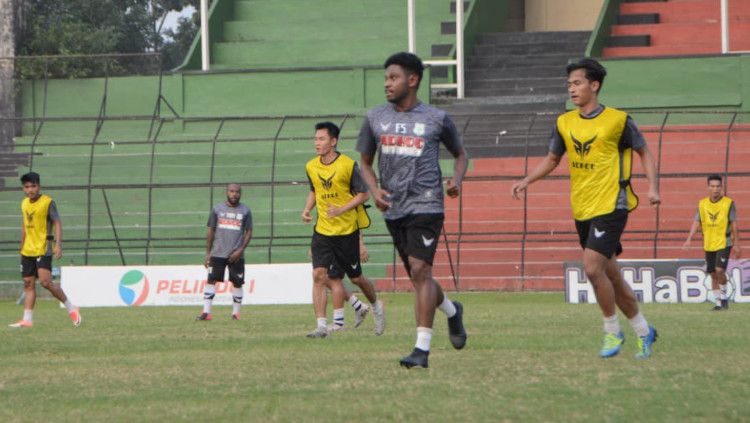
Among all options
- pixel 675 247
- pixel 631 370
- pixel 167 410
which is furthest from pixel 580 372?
pixel 675 247

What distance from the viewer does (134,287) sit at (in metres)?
30.4

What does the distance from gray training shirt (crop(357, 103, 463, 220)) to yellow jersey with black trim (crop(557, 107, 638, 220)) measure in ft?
3.59

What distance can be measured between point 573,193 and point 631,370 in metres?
1.99

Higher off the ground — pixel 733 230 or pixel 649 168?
pixel 649 168

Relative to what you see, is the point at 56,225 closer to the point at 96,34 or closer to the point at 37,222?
the point at 37,222

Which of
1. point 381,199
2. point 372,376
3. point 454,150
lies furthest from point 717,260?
point 372,376

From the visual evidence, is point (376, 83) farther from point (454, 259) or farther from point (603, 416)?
point (603, 416)

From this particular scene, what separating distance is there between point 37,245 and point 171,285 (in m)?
9.56

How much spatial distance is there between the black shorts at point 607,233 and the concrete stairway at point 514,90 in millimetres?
22639

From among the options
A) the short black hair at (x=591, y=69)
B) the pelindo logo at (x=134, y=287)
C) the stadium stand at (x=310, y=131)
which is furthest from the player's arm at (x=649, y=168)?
the stadium stand at (x=310, y=131)

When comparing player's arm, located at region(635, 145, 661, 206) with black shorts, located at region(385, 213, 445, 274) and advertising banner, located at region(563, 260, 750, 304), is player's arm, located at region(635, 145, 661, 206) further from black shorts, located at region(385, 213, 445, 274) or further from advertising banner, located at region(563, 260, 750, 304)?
advertising banner, located at region(563, 260, 750, 304)

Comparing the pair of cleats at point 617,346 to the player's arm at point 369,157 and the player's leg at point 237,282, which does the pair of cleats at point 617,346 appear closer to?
the player's arm at point 369,157

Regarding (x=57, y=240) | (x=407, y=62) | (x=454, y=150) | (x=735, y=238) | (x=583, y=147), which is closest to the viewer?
(x=407, y=62)

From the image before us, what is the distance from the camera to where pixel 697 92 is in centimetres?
3738
